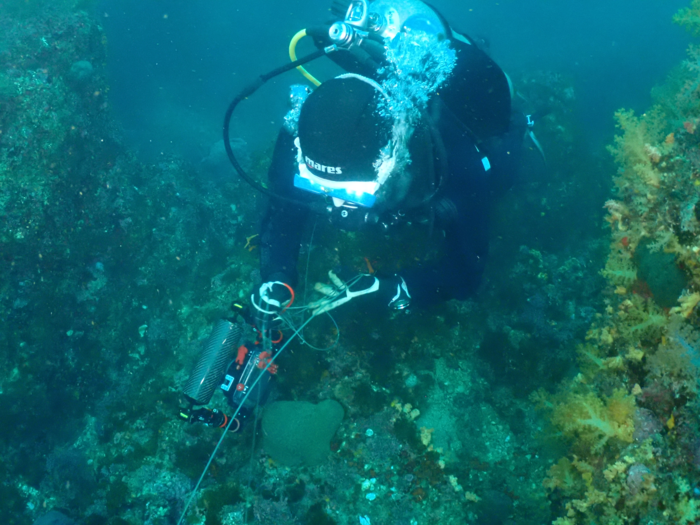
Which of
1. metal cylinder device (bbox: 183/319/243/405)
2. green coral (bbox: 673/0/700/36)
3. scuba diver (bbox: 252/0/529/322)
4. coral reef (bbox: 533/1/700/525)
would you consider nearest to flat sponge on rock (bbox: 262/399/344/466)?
metal cylinder device (bbox: 183/319/243/405)

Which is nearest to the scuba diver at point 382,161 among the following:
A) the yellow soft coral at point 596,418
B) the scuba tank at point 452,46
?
the scuba tank at point 452,46

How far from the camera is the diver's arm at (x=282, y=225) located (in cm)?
330

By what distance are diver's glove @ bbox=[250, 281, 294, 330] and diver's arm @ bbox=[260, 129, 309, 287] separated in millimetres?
126

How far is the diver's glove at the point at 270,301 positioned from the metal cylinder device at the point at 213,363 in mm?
361

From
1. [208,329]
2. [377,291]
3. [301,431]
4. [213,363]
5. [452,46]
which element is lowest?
[208,329]

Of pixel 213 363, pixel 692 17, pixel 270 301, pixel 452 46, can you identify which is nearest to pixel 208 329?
pixel 213 363

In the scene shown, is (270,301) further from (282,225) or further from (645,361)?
(645,361)

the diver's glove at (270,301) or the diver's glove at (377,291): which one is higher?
the diver's glove at (377,291)

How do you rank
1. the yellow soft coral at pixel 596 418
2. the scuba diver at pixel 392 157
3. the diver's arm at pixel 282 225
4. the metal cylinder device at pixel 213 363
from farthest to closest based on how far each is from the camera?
the diver's arm at pixel 282 225 < the metal cylinder device at pixel 213 363 < the scuba diver at pixel 392 157 < the yellow soft coral at pixel 596 418

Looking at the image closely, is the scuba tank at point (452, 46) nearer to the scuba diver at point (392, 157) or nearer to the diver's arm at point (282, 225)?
the scuba diver at point (392, 157)

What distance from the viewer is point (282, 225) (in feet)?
11.4

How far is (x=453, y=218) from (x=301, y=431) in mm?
2226

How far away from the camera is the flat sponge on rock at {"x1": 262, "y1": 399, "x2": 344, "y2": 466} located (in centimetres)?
321

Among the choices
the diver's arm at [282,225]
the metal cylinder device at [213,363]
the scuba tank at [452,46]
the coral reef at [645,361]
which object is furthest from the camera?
the diver's arm at [282,225]
